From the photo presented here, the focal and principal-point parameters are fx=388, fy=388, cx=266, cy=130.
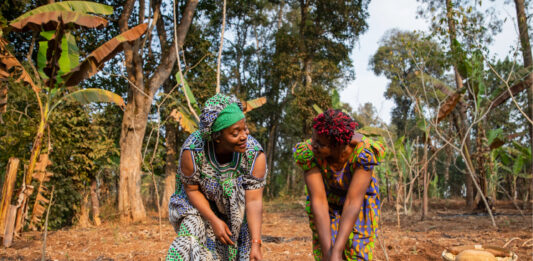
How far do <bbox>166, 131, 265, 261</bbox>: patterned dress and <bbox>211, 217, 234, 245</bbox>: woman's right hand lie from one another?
0.06 metres

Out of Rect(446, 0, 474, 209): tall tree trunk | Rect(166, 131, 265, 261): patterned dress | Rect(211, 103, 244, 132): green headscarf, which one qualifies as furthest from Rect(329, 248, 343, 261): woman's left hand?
Rect(446, 0, 474, 209): tall tree trunk

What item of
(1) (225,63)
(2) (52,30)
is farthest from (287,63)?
(2) (52,30)

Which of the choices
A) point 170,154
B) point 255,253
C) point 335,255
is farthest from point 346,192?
point 170,154

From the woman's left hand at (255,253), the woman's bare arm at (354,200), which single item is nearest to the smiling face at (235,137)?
the woman's left hand at (255,253)

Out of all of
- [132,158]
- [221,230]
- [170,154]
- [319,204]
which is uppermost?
[170,154]

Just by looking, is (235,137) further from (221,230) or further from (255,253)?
(255,253)

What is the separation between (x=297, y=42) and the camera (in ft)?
50.8

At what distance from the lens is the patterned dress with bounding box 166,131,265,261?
2.26 meters

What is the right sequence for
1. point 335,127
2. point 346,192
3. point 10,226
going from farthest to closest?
point 10,226
point 346,192
point 335,127

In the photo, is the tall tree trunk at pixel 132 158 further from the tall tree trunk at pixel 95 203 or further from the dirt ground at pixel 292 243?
the dirt ground at pixel 292 243

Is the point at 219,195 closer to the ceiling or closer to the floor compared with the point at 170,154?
closer to the floor

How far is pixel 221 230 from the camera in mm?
2240

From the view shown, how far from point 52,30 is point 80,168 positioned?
13.4 feet

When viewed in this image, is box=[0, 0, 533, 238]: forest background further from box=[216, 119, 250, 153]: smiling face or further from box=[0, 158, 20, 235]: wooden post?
box=[216, 119, 250, 153]: smiling face
